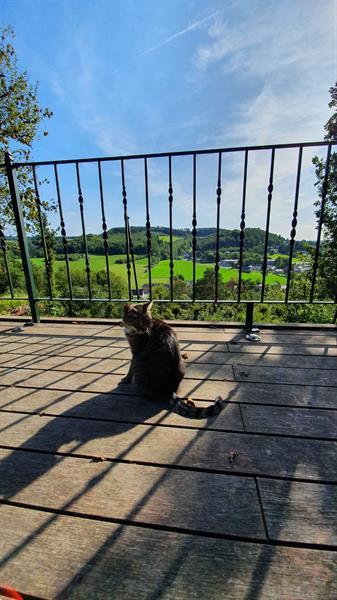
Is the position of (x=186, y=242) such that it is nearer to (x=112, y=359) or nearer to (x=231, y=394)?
(x=112, y=359)

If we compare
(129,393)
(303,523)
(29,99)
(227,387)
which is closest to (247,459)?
(303,523)

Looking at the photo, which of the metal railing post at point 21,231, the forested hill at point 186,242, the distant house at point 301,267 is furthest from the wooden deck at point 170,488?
the distant house at point 301,267

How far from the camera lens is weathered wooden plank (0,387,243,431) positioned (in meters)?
1.26

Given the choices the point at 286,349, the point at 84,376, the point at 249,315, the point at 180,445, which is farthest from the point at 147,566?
the point at 249,315

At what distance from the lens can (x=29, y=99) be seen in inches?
309

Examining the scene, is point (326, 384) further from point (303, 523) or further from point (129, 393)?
point (129, 393)

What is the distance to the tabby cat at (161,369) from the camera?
51.9 inches

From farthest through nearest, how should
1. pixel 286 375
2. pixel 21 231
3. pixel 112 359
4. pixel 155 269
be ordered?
pixel 155 269, pixel 21 231, pixel 112 359, pixel 286 375

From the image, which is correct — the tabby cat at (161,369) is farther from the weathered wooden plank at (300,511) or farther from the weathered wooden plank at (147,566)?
the weathered wooden plank at (147,566)

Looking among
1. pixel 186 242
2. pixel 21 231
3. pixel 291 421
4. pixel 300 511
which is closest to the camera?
pixel 300 511

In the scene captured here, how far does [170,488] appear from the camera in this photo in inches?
36.2

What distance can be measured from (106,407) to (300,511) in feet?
3.04

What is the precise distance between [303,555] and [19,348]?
2.17 meters

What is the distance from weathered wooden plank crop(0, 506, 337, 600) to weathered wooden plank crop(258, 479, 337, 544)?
1.7 inches
